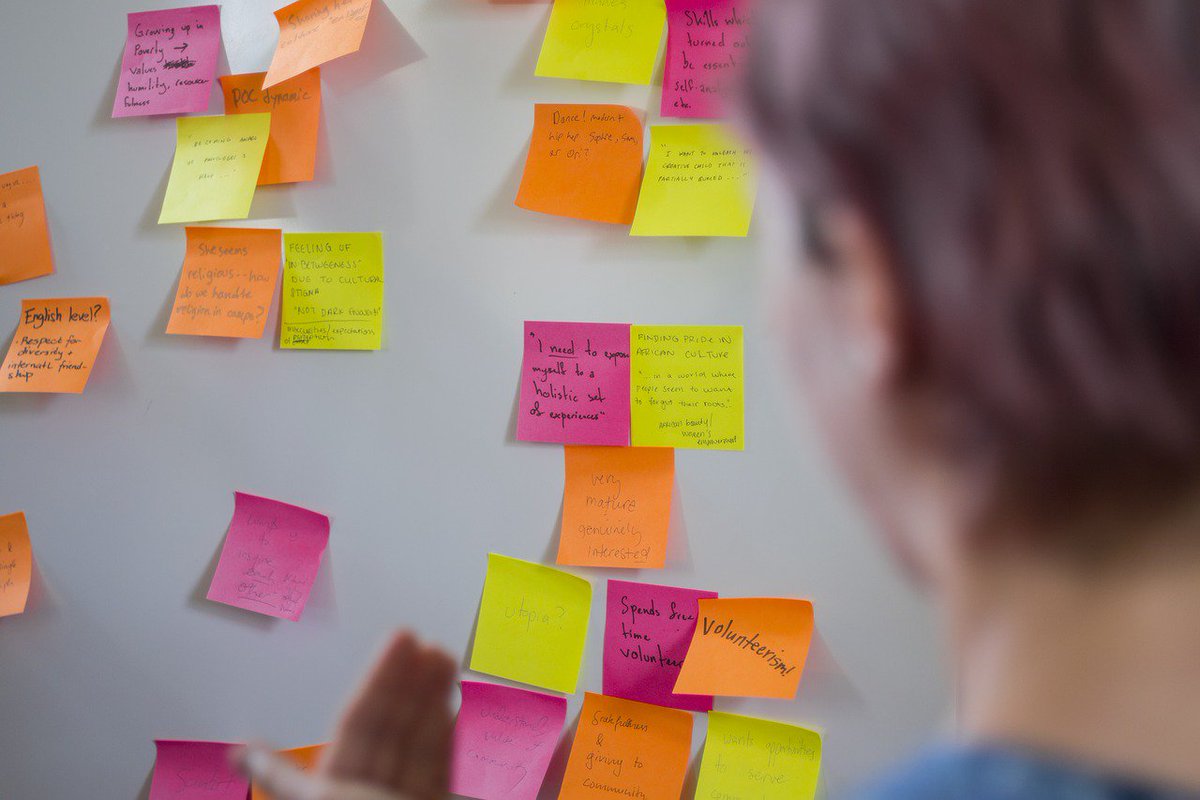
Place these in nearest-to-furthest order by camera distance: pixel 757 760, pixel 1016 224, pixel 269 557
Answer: pixel 1016 224
pixel 757 760
pixel 269 557

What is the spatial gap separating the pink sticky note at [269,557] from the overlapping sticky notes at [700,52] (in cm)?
57

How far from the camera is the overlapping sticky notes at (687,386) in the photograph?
973 millimetres

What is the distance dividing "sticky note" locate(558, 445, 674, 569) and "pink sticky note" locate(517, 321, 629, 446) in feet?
0.07

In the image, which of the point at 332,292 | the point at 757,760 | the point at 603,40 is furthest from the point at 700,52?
the point at 757,760

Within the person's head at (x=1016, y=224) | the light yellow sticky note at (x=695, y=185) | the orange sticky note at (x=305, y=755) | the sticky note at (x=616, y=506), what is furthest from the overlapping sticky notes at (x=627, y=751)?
the person's head at (x=1016, y=224)

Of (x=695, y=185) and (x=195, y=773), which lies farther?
(x=195, y=773)

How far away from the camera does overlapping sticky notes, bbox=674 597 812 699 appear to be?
0.96 metres

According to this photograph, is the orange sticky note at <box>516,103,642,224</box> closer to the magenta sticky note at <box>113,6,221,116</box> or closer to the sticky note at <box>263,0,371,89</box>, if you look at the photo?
the sticky note at <box>263,0,371,89</box>

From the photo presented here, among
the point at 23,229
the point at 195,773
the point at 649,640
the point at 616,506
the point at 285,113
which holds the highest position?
the point at 285,113

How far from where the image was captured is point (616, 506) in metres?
0.99

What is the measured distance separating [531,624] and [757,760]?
0.26 meters

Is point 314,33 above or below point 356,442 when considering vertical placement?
above

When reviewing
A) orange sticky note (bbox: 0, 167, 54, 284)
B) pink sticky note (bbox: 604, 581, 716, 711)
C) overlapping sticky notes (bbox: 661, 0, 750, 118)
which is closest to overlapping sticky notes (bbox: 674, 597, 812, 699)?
pink sticky note (bbox: 604, 581, 716, 711)

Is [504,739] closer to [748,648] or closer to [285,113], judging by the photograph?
[748,648]
